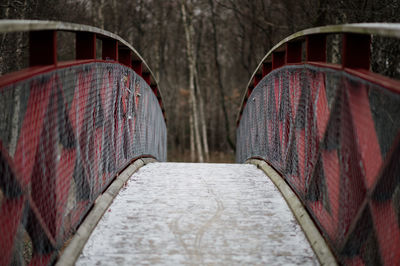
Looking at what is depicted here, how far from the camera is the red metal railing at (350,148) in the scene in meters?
2.61

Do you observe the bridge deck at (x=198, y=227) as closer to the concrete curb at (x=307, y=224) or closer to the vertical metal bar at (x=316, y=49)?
the concrete curb at (x=307, y=224)

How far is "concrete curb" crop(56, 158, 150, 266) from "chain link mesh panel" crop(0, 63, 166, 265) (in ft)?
0.22

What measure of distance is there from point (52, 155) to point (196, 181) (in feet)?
8.94

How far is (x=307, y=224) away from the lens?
154 inches

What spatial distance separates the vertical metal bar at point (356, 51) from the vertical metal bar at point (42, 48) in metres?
1.97

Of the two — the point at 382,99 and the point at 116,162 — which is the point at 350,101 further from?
the point at 116,162

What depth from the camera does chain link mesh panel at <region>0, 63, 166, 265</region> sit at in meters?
2.60

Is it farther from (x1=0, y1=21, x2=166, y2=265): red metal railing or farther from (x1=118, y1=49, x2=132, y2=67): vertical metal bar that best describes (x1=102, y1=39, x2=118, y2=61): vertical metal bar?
(x1=118, y1=49, x2=132, y2=67): vertical metal bar

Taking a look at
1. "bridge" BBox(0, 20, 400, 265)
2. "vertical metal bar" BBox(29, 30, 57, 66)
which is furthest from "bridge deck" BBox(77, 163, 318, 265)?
"vertical metal bar" BBox(29, 30, 57, 66)

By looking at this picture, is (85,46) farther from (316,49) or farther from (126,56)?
(126,56)

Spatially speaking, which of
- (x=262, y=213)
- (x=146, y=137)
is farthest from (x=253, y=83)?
(x=262, y=213)

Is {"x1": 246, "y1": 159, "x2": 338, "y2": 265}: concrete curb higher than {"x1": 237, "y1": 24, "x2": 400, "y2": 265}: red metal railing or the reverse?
the reverse

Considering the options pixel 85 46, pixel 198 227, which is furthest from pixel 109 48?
pixel 198 227

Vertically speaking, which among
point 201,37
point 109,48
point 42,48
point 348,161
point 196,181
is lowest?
point 196,181
